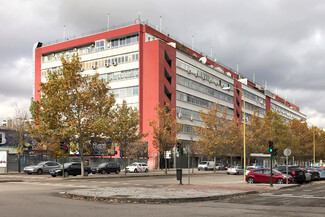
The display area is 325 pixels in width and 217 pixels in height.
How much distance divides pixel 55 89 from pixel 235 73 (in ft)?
271

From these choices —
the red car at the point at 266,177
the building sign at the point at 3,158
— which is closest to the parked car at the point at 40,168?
the building sign at the point at 3,158

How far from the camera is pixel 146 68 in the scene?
7112 cm

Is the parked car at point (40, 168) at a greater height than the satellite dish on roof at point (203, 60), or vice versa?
the satellite dish on roof at point (203, 60)

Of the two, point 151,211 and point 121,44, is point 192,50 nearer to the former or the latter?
point 121,44

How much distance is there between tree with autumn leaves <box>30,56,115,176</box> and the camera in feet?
118

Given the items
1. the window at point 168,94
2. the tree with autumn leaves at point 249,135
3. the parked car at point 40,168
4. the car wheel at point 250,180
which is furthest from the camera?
the window at point 168,94

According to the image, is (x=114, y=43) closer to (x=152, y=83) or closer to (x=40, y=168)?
(x=152, y=83)

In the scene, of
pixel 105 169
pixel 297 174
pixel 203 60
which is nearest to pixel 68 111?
pixel 105 169

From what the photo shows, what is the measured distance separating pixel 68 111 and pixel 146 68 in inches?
1413

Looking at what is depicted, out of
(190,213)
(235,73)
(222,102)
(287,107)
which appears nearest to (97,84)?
(190,213)

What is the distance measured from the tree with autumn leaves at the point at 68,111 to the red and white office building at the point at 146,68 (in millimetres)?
25886

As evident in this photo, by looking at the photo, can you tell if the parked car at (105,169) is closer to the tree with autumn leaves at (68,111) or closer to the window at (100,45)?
the tree with autumn leaves at (68,111)

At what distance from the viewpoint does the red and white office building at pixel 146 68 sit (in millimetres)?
70312

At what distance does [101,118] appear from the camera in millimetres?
36375
